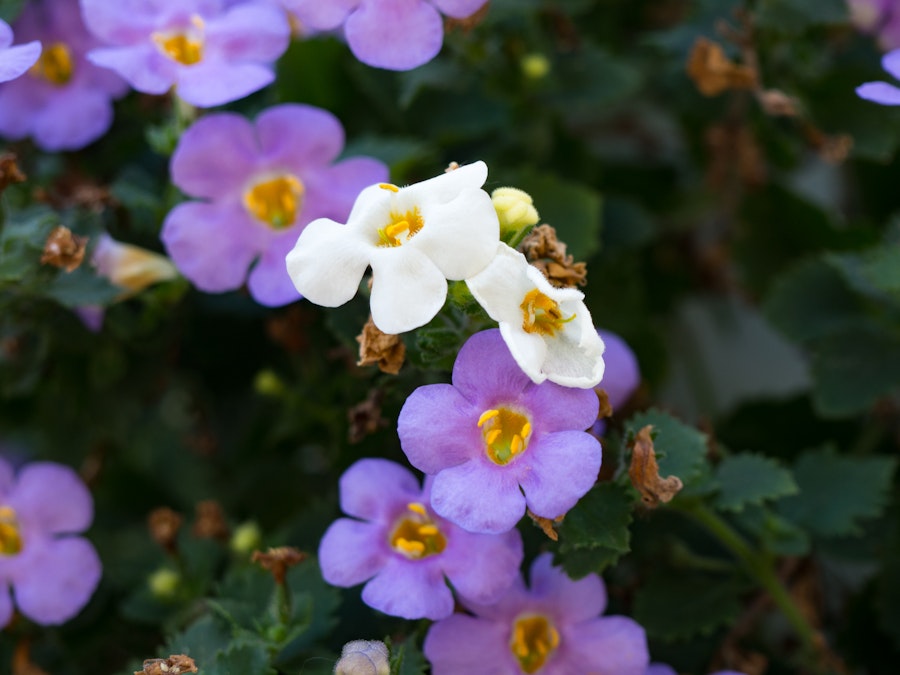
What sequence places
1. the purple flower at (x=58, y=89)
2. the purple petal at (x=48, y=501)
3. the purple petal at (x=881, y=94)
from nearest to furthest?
1. the purple petal at (x=881, y=94)
2. the purple petal at (x=48, y=501)
3. the purple flower at (x=58, y=89)

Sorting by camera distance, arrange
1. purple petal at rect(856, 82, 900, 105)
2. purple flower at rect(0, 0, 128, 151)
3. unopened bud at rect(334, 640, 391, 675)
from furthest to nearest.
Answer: purple flower at rect(0, 0, 128, 151), purple petal at rect(856, 82, 900, 105), unopened bud at rect(334, 640, 391, 675)

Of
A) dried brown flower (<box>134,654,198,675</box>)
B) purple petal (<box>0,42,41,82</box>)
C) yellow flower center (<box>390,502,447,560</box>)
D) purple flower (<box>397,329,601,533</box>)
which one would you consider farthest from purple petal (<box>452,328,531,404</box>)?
purple petal (<box>0,42,41,82</box>)

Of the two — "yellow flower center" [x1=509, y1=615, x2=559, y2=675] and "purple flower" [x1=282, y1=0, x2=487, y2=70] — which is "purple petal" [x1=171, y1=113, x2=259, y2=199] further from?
"yellow flower center" [x1=509, y1=615, x2=559, y2=675]

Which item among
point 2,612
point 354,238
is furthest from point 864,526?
point 2,612

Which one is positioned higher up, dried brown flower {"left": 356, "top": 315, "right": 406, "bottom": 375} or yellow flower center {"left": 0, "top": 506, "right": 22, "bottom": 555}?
dried brown flower {"left": 356, "top": 315, "right": 406, "bottom": 375}

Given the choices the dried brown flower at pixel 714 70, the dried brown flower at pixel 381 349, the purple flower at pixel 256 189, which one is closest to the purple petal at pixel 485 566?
the dried brown flower at pixel 381 349

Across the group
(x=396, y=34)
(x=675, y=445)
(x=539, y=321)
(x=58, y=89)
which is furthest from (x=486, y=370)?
(x=58, y=89)

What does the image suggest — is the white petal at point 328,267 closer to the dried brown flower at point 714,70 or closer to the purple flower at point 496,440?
the purple flower at point 496,440
